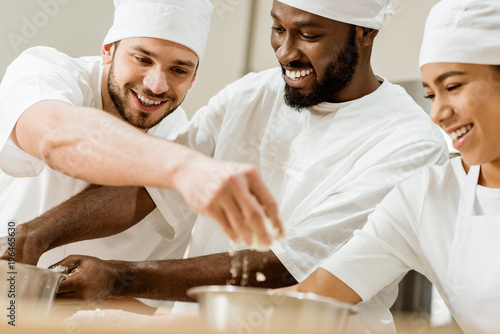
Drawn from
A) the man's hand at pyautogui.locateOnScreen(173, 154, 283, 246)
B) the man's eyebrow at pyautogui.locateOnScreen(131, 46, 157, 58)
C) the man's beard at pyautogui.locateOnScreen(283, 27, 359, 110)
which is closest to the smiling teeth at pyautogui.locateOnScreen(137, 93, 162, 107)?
the man's eyebrow at pyautogui.locateOnScreen(131, 46, 157, 58)

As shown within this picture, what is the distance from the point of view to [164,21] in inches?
84.8

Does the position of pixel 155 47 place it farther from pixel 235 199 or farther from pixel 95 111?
pixel 235 199

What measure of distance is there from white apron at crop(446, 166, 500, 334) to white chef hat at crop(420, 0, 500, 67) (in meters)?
0.30

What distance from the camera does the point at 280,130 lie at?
7.12 ft

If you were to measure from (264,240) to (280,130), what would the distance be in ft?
3.88

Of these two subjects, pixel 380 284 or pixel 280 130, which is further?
pixel 280 130

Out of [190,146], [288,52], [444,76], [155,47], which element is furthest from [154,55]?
[444,76]

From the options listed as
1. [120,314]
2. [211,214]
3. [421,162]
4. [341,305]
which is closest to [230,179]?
[211,214]

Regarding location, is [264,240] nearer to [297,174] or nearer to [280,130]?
[297,174]

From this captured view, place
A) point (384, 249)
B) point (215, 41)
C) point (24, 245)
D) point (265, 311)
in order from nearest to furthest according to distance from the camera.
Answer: point (265, 311) < point (384, 249) < point (24, 245) < point (215, 41)

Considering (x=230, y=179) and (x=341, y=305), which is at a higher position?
(x=230, y=179)

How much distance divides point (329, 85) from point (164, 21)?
0.58 meters

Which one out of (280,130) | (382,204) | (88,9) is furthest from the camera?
(88,9)

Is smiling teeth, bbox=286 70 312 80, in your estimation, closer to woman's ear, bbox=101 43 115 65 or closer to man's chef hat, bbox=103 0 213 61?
man's chef hat, bbox=103 0 213 61
